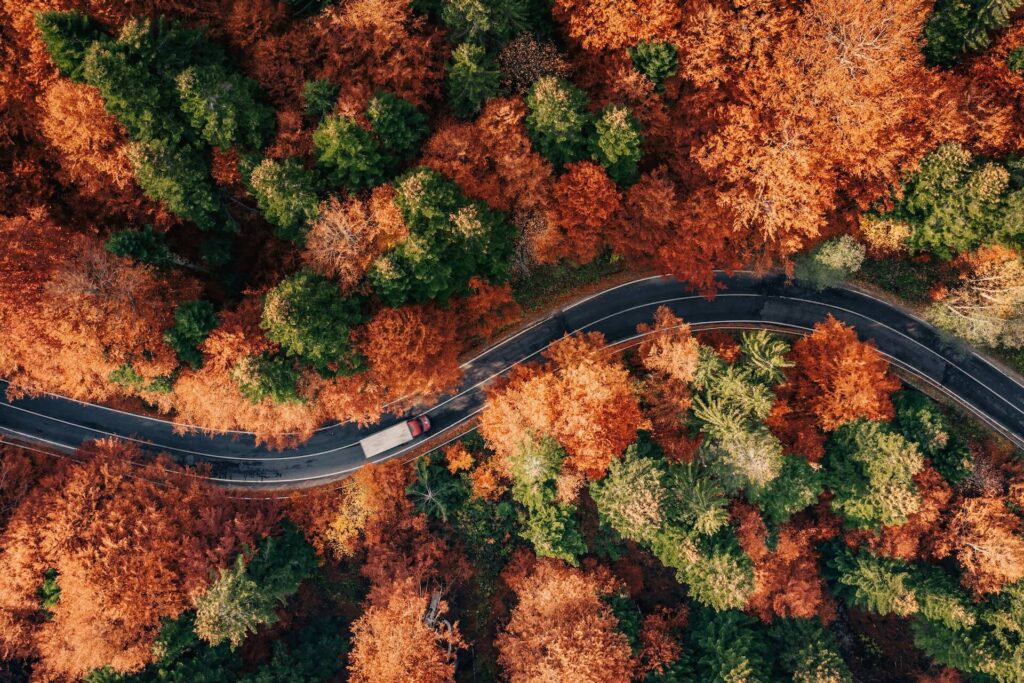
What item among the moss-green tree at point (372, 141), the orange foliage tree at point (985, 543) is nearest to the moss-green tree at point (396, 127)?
the moss-green tree at point (372, 141)

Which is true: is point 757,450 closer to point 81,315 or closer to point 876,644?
point 876,644

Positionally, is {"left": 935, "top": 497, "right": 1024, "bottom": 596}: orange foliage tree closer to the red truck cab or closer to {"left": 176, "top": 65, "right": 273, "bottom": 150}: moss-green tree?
the red truck cab

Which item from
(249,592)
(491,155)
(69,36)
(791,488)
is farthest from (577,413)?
(69,36)

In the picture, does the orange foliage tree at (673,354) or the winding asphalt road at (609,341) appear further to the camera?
the winding asphalt road at (609,341)

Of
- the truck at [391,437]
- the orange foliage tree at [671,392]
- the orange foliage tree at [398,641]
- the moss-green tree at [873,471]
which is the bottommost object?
the moss-green tree at [873,471]

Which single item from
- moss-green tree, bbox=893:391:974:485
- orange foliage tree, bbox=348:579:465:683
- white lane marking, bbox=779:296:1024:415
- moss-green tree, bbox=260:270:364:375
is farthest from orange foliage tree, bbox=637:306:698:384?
orange foliage tree, bbox=348:579:465:683

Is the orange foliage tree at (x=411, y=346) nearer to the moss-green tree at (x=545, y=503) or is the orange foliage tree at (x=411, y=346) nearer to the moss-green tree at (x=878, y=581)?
the moss-green tree at (x=545, y=503)

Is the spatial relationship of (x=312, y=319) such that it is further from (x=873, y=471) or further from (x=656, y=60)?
(x=873, y=471)
